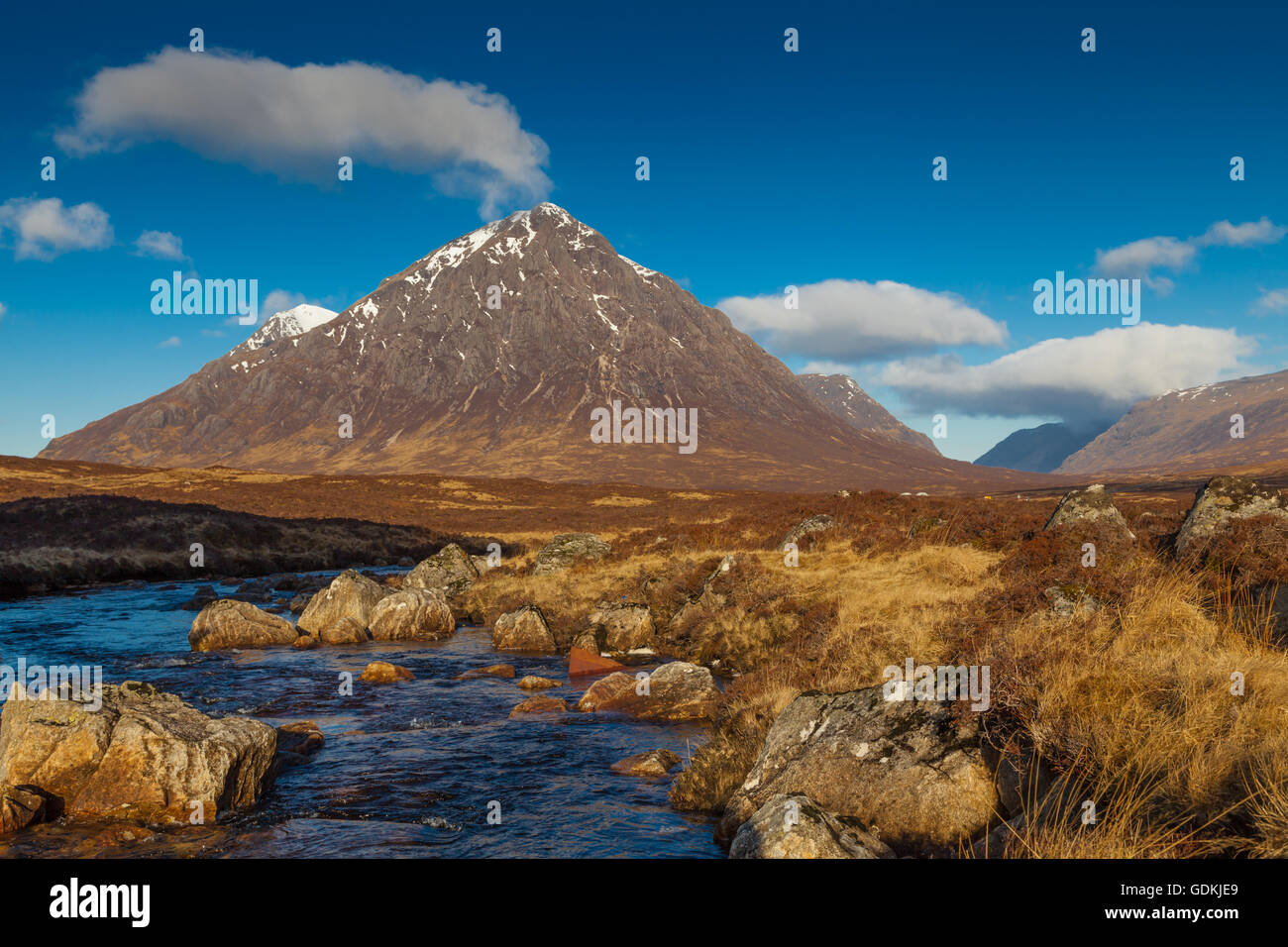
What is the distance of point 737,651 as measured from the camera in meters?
17.5

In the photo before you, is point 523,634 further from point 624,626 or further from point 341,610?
point 341,610

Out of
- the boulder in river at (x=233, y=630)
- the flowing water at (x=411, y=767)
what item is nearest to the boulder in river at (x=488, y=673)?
the flowing water at (x=411, y=767)

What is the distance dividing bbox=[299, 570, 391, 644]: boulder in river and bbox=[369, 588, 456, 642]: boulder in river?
434mm

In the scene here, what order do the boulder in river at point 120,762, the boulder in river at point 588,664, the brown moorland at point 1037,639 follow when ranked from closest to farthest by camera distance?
the brown moorland at point 1037,639 < the boulder in river at point 120,762 < the boulder in river at point 588,664

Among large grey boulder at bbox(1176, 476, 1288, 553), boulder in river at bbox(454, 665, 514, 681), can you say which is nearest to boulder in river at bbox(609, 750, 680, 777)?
boulder in river at bbox(454, 665, 514, 681)

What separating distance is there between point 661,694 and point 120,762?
855cm

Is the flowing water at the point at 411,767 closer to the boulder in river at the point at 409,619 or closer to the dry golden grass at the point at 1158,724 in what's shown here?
the boulder in river at the point at 409,619

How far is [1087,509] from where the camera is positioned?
19.3 meters

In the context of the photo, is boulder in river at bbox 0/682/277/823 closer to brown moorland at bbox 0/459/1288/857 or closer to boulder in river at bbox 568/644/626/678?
brown moorland at bbox 0/459/1288/857

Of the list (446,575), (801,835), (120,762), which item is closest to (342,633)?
(446,575)

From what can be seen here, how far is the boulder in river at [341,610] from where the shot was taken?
21328mm

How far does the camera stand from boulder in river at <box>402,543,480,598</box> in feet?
94.5

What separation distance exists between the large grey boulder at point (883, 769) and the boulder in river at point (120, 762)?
20.4 feet
